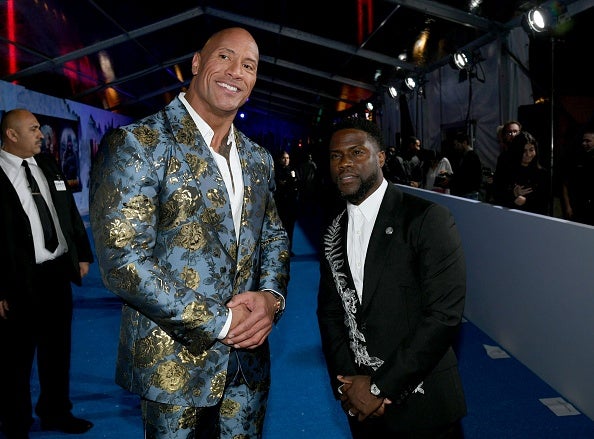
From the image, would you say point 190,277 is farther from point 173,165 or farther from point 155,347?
point 173,165

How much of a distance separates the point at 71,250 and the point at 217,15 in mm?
10513

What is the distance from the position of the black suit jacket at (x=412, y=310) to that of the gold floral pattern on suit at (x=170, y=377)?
0.63m

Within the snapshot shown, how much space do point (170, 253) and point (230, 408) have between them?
57 centimetres

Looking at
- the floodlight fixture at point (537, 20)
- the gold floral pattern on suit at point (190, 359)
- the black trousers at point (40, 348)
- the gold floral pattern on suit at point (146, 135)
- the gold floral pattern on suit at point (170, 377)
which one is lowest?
the black trousers at point (40, 348)

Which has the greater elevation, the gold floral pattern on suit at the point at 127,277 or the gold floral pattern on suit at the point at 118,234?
the gold floral pattern on suit at the point at 118,234

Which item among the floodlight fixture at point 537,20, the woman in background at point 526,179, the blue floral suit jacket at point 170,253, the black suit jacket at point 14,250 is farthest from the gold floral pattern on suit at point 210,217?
the floodlight fixture at point 537,20

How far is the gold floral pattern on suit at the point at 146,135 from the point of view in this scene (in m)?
1.47

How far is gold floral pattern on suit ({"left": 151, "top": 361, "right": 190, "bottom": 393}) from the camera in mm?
1497

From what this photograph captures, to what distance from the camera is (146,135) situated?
1492 mm

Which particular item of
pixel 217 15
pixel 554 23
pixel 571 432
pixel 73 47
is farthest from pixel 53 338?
pixel 217 15

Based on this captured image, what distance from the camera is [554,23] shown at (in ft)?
20.7

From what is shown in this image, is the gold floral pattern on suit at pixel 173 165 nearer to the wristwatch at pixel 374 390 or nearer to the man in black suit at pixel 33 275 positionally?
the wristwatch at pixel 374 390

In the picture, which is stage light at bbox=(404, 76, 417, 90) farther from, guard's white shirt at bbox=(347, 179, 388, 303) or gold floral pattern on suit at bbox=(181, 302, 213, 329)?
gold floral pattern on suit at bbox=(181, 302, 213, 329)

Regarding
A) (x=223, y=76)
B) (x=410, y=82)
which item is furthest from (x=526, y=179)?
(x=410, y=82)
